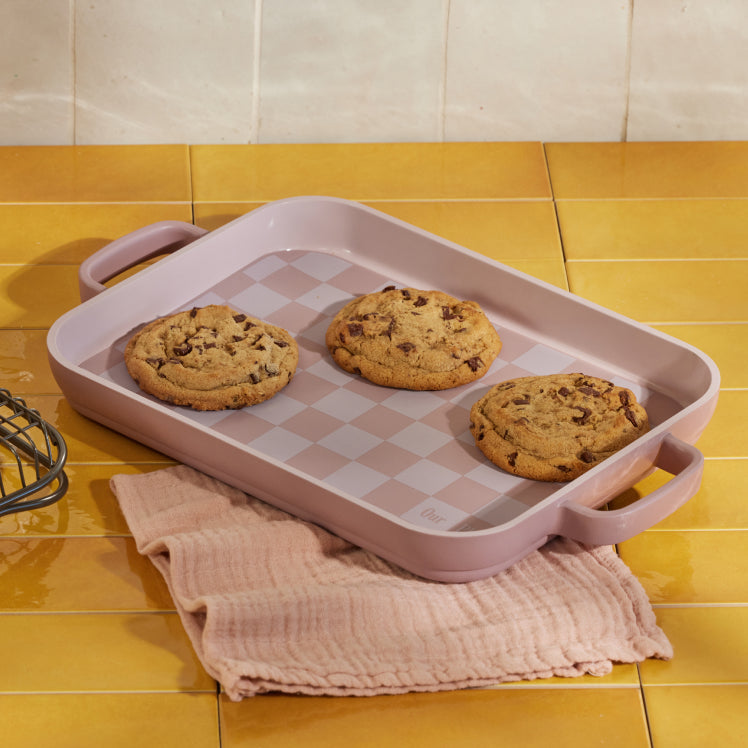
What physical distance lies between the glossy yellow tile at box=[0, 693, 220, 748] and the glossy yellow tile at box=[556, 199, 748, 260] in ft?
3.14

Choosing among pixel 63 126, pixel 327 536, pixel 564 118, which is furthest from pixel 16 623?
pixel 564 118

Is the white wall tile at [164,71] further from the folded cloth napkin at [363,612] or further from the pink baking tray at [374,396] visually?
the folded cloth napkin at [363,612]

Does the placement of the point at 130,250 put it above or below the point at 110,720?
above

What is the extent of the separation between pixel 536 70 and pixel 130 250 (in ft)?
2.66

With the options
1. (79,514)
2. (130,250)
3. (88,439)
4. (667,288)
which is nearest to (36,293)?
(130,250)

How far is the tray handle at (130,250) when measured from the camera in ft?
5.14

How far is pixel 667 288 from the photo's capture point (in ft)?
5.69

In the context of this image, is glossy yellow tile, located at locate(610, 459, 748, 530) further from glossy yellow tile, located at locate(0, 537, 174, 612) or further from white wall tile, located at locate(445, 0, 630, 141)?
white wall tile, located at locate(445, 0, 630, 141)

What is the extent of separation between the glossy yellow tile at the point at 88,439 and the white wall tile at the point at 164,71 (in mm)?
712

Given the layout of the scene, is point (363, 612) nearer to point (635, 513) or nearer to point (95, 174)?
point (635, 513)

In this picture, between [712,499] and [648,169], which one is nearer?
[712,499]

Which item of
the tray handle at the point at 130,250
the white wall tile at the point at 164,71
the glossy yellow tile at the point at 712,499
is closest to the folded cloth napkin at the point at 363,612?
the glossy yellow tile at the point at 712,499

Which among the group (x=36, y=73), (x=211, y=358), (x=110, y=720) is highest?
(x=36, y=73)

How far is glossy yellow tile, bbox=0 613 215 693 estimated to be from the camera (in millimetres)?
1126
